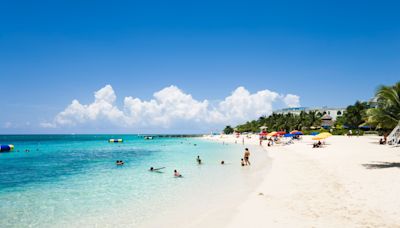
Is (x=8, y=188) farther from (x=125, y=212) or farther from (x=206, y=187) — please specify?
(x=206, y=187)

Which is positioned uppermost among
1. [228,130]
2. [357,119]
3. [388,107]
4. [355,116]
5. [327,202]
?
[355,116]

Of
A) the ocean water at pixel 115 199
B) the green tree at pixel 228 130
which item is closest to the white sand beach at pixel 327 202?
the ocean water at pixel 115 199

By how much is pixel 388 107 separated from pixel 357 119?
201ft

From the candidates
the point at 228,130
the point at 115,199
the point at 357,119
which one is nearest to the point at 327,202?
the point at 115,199

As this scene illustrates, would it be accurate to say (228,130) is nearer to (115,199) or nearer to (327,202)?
(115,199)

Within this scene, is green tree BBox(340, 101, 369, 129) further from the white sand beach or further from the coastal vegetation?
the white sand beach

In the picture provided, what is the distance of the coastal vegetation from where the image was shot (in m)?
18.2

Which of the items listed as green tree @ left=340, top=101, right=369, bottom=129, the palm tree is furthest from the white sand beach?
green tree @ left=340, top=101, right=369, bottom=129

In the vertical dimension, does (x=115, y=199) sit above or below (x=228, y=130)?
below

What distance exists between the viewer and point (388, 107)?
18359 millimetres

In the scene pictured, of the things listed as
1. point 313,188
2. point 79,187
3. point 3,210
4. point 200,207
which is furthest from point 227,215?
point 79,187

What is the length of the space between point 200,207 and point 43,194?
9.75 meters

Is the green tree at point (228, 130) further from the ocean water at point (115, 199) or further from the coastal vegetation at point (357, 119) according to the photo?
the ocean water at point (115, 199)

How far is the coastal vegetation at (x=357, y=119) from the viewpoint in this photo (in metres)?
18.2
